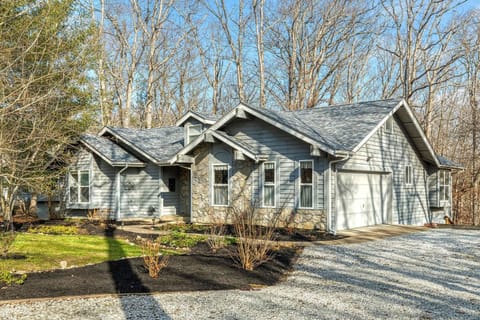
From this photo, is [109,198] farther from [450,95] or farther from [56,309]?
[450,95]

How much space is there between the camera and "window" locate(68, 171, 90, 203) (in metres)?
20.4

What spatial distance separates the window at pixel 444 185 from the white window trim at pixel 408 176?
2366 millimetres

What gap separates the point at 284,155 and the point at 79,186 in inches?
393

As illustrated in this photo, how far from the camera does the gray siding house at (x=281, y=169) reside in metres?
15.1

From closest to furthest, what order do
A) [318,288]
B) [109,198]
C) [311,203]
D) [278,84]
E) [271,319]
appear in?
[271,319] < [318,288] < [311,203] < [109,198] < [278,84]

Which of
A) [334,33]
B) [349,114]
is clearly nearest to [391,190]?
[349,114]

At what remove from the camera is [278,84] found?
34594mm

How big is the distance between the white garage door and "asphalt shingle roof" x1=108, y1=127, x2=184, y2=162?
7513 millimetres

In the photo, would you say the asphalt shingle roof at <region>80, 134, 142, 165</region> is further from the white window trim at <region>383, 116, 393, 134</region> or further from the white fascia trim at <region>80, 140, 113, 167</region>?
the white window trim at <region>383, 116, 393, 134</region>

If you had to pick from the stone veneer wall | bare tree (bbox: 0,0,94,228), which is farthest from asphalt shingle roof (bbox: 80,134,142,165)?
the stone veneer wall

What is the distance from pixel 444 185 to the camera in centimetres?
2145

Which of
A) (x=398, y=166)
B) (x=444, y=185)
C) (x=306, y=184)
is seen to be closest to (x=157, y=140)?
(x=306, y=184)

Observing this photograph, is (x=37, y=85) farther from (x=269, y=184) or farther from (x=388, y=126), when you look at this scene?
(x=388, y=126)

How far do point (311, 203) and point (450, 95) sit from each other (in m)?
23.8
